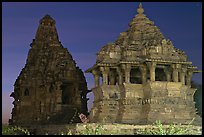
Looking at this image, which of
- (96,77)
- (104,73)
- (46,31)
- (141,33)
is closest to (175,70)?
(141,33)

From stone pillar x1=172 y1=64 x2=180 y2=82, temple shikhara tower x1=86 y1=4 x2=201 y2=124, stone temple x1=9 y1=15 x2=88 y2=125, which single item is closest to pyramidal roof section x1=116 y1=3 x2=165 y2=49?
temple shikhara tower x1=86 y1=4 x2=201 y2=124

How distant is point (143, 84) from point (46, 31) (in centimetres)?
1081

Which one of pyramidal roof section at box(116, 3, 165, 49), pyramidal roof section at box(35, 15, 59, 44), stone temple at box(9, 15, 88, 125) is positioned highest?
pyramidal roof section at box(35, 15, 59, 44)

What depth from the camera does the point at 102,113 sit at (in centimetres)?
1605

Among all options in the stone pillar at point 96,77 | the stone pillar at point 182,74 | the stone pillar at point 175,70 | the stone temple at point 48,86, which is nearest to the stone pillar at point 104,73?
the stone pillar at point 96,77

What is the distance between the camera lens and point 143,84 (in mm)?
15742

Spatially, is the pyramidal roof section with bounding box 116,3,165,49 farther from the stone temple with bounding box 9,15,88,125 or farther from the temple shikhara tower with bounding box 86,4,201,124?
the stone temple with bounding box 9,15,88,125

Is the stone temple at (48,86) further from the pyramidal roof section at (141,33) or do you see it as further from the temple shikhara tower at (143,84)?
the pyramidal roof section at (141,33)

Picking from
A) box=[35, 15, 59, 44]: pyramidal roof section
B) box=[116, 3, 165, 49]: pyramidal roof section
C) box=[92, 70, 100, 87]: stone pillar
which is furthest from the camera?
box=[35, 15, 59, 44]: pyramidal roof section

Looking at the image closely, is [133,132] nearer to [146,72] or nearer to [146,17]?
[146,72]

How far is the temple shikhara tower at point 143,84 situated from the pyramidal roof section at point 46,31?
8077mm

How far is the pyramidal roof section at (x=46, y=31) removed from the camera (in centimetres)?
2470

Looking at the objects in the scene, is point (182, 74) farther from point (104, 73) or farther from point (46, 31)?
point (46, 31)

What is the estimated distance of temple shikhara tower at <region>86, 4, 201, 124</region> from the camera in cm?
1512
